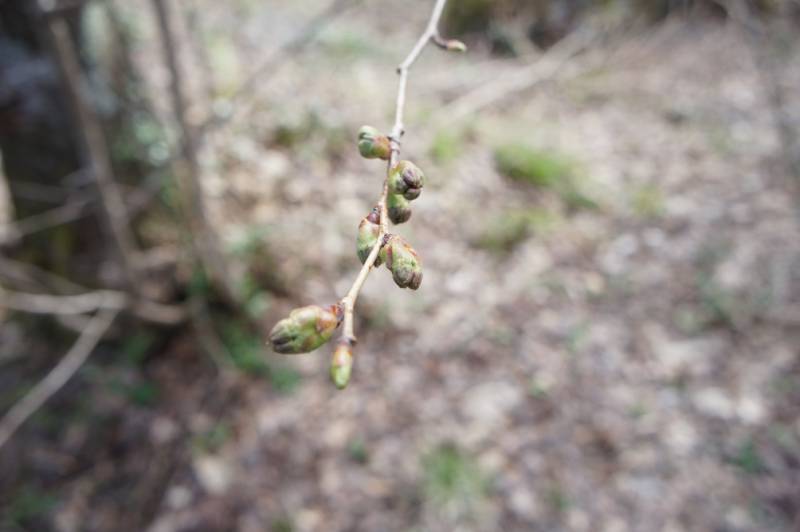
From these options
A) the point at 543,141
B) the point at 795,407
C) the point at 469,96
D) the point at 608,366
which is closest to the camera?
the point at 795,407

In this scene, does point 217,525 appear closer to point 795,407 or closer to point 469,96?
point 795,407

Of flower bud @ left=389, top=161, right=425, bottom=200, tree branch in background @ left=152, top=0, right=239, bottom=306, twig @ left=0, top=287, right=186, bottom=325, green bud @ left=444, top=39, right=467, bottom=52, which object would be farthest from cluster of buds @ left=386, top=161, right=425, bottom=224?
twig @ left=0, top=287, right=186, bottom=325

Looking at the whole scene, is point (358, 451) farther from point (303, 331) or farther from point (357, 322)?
point (303, 331)

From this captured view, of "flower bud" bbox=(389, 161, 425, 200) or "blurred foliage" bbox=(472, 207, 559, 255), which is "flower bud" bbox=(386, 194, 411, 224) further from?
"blurred foliage" bbox=(472, 207, 559, 255)

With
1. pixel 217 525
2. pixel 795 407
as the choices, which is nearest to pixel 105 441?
pixel 217 525

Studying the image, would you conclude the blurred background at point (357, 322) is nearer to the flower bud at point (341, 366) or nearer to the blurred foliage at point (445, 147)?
the blurred foliage at point (445, 147)
